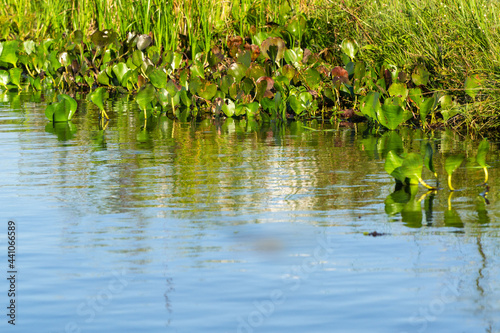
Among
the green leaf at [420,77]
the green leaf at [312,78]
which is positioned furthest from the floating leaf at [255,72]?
the green leaf at [420,77]

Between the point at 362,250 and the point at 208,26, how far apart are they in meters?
9.14

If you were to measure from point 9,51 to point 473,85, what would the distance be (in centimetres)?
834

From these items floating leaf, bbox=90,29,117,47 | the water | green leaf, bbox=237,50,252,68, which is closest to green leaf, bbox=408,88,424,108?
the water

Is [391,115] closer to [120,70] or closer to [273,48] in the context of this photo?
[273,48]

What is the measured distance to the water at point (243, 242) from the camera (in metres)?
4.02

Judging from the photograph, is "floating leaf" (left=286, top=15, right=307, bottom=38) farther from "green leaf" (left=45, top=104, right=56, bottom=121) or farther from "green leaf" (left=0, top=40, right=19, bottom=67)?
"green leaf" (left=0, top=40, right=19, bottom=67)

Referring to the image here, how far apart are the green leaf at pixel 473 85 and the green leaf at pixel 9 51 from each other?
8192 mm

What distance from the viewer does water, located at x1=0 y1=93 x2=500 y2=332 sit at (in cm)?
402

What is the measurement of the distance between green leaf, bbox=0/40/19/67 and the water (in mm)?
6748

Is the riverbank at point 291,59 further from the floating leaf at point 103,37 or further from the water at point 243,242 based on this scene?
the water at point 243,242

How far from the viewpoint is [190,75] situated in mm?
12758

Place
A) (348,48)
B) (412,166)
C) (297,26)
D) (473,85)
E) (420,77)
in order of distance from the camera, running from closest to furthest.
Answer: (412,166) → (473,85) → (420,77) → (348,48) → (297,26)

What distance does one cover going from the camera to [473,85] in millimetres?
9367

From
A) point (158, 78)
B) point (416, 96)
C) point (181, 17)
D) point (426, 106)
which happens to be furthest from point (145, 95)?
point (181, 17)
